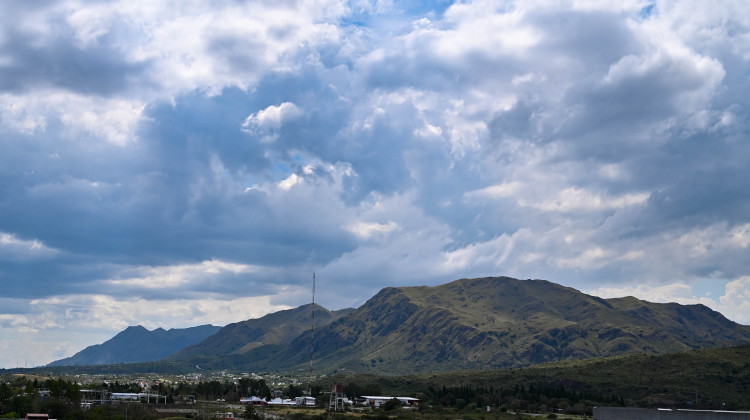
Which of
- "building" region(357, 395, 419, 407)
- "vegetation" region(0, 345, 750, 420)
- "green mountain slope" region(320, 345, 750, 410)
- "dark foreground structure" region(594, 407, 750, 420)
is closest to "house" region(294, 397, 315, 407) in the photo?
"vegetation" region(0, 345, 750, 420)

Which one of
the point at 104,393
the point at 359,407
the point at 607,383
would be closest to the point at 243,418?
the point at 359,407

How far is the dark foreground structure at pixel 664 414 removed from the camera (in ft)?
219

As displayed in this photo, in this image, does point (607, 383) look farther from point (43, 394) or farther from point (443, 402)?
point (43, 394)

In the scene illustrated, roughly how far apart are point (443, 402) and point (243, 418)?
57.2 meters

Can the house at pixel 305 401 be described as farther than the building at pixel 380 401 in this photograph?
Yes

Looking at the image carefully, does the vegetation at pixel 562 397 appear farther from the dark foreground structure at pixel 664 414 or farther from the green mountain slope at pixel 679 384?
the dark foreground structure at pixel 664 414

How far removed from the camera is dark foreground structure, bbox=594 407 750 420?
6681cm

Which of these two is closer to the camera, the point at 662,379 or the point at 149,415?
the point at 149,415

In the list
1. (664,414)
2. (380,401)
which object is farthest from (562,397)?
(664,414)

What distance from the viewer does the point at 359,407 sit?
173750 mm

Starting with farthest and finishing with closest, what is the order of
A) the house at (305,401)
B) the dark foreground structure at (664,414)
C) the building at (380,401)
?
the house at (305,401) → the building at (380,401) → the dark foreground structure at (664,414)

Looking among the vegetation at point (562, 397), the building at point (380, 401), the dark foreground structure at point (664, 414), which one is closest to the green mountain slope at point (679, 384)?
the vegetation at point (562, 397)

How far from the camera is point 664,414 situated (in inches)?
2790

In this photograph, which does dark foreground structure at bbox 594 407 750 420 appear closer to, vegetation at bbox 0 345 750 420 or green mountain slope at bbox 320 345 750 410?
vegetation at bbox 0 345 750 420
